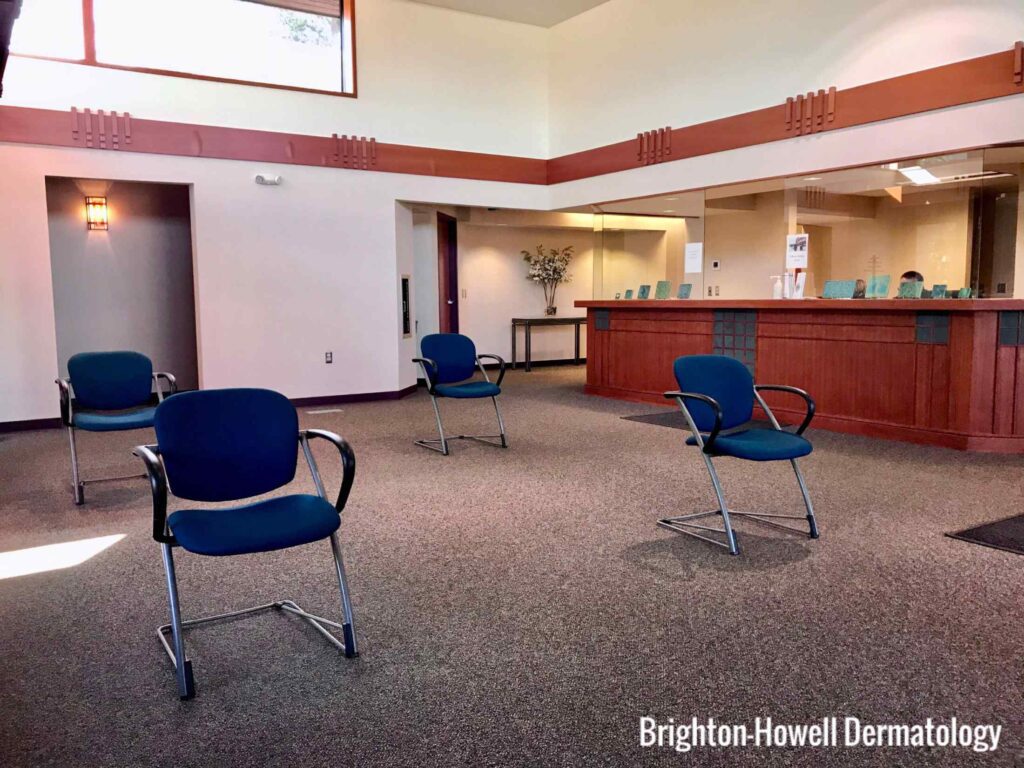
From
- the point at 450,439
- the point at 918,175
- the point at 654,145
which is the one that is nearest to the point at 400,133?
the point at 654,145

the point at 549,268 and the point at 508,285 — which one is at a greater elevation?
the point at 549,268

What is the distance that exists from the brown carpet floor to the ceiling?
20.8 feet

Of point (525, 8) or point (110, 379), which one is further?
point (525, 8)

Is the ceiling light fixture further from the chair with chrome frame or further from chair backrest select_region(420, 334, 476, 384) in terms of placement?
chair backrest select_region(420, 334, 476, 384)

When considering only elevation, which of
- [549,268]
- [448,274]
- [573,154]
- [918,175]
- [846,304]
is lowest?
[846,304]

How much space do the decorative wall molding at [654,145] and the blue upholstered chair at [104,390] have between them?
18.6 feet

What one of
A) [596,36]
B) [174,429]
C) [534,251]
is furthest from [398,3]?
[174,429]

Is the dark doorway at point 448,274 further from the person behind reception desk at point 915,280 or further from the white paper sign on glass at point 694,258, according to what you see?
the person behind reception desk at point 915,280

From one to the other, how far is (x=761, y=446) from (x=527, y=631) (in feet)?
4.91

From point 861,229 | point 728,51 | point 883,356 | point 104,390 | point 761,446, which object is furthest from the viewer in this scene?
point 861,229

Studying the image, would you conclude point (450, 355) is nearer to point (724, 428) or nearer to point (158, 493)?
point (724, 428)

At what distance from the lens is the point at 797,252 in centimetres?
731

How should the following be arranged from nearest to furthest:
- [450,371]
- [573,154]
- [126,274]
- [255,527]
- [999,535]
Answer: [255,527] → [999,535] → [450,371] → [126,274] → [573,154]

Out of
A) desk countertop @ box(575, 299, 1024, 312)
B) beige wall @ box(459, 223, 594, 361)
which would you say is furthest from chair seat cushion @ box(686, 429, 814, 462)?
beige wall @ box(459, 223, 594, 361)
